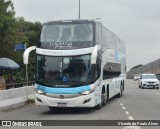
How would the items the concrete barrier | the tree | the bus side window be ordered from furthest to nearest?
the tree → the bus side window → the concrete barrier

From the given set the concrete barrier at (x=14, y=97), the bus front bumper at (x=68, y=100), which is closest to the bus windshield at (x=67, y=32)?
the bus front bumper at (x=68, y=100)

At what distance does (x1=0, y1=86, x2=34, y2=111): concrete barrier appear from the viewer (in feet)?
71.0

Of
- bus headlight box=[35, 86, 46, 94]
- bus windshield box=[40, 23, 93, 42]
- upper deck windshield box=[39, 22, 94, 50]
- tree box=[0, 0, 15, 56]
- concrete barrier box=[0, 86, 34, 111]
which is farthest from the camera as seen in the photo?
tree box=[0, 0, 15, 56]

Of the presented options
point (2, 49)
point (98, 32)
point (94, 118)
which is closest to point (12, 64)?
point (2, 49)

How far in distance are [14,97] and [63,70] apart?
825 cm

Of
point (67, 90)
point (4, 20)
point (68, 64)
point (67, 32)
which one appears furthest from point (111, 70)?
point (4, 20)

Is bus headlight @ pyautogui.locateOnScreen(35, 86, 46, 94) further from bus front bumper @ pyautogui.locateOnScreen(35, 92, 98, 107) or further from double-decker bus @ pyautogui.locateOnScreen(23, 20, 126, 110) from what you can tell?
bus front bumper @ pyautogui.locateOnScreen(35, 92, 98, 107)

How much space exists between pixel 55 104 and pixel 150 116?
12.6 feet

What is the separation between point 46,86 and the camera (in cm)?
1848

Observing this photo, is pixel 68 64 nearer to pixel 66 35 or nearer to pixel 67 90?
pixel 67 90

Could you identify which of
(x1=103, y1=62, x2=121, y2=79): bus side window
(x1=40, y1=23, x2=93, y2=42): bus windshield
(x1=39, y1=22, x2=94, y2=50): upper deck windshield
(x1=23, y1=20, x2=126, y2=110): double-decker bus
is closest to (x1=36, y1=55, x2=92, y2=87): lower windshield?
(x1=23, y1=20, x2=126, y2=110): double-decker bus

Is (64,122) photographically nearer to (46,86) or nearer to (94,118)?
(94,118)

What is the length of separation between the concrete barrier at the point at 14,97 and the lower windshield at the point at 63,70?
3.07 metres

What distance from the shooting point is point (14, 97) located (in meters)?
26.0
